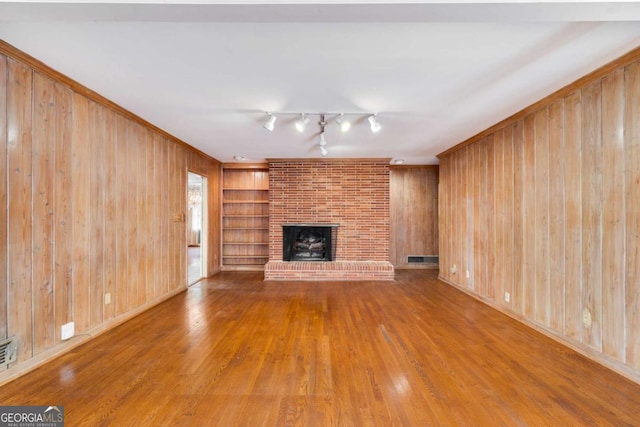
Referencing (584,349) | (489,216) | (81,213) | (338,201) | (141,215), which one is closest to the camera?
(584,349)

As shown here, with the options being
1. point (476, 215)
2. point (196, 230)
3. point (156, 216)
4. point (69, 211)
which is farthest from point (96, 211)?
point (196, 230)

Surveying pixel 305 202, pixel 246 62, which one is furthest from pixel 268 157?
pixel 246 62

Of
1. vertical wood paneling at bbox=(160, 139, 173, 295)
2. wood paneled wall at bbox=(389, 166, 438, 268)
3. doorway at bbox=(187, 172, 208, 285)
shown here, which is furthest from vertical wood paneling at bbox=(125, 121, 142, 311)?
wood paneled wall at bbox=(389, 166, 438, 268)

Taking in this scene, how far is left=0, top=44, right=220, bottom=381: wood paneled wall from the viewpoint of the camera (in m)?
2.02

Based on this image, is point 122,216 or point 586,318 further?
point 122,216

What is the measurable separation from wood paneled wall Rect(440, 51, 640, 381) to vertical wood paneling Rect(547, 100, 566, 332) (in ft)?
0.03

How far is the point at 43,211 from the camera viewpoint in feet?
7.38

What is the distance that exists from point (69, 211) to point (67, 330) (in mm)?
1090

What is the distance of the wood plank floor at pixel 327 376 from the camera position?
166 centimetres

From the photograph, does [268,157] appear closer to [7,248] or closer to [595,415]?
[7,248]

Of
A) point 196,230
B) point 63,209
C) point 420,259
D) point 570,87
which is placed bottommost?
point 420,259

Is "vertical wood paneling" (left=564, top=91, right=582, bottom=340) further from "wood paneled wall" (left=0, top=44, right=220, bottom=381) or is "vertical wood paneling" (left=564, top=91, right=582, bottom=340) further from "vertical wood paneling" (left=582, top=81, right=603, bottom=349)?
"wood paneled wall" (left=0, top=44, right=220, bottom=381)

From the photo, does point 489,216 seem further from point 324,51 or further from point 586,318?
point 324,51

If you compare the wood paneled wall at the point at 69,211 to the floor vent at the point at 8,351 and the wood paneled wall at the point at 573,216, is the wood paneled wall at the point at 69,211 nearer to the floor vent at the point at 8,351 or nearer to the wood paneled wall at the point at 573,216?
the floor vent at the point at 8,351
